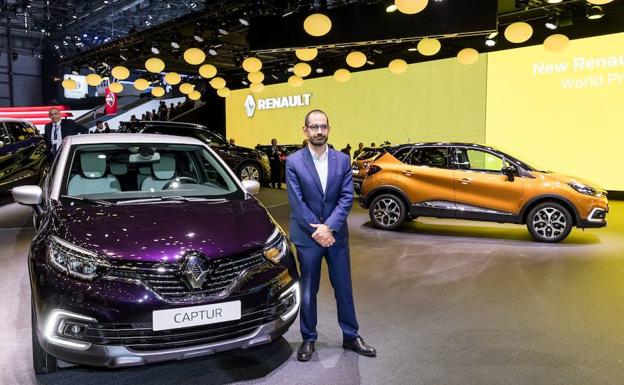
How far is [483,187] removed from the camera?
6.97 meters

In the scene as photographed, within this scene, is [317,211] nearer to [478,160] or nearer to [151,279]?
[151,279]

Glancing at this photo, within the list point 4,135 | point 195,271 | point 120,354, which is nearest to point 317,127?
point 195,271

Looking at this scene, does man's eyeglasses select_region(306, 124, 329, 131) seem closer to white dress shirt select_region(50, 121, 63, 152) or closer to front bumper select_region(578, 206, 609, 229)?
front bumper select_region(578, 206, 609, 229)

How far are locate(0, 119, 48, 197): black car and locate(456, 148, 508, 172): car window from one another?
22.7 ft

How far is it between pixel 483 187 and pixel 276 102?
41.3ft

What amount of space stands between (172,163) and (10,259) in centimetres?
300

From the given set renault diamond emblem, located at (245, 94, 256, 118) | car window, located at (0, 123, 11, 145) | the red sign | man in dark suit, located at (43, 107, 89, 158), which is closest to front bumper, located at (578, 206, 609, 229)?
man in dark suit, located at (43, 107, 89, 158)

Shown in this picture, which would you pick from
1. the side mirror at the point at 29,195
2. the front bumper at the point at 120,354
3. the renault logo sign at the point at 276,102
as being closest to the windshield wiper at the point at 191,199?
the side mirror at the point at 29,195

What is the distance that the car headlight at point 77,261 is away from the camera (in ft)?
7.74

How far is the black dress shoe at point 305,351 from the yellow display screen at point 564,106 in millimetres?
10757

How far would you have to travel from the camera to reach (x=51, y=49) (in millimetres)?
26922

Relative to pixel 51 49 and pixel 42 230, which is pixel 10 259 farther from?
pixel 51 49

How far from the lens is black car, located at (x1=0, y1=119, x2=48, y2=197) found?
8.22m

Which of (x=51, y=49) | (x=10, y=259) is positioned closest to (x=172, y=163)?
(x=10, y=259)
